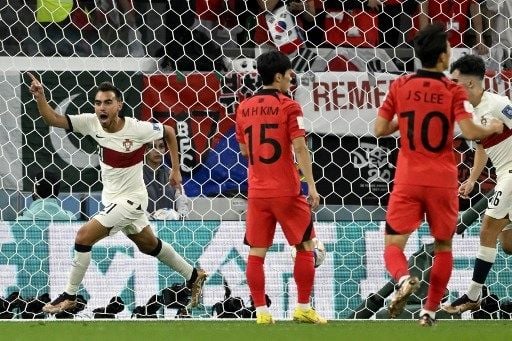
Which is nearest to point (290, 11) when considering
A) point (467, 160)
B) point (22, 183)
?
point (467, 160)

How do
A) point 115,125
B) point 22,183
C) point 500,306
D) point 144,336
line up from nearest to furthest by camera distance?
1. point 144,336
2. point 115,125
3. point 500,306
4. point 22,183

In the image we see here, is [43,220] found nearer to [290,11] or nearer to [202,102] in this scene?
[202,102]

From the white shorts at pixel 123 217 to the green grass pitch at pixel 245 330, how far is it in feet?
2.61

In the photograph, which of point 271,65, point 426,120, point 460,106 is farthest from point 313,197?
point 460,106

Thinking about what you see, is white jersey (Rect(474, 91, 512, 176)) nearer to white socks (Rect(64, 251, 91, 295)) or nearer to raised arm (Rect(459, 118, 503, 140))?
raised arm (Rect(459, 118, 503, 140))

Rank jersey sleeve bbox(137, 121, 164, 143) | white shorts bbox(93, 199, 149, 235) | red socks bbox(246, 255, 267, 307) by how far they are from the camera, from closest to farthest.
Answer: red socks bbox(246, 255, 267, 307), white shorts bbox(93, 199, 149, 235), jersey sleeve bbox(137, 121, 164, 143)

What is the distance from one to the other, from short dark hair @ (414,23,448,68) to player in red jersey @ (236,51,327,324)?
110 cm

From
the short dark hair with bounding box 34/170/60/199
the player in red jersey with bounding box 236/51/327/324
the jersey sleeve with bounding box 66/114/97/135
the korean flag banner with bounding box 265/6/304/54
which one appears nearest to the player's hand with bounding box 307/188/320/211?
the player in red jersey with bounding box 236/51/327/324

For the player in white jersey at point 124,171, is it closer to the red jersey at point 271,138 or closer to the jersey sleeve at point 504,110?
the red jersey at point 271,138

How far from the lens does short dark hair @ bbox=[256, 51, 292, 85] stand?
30.1ft


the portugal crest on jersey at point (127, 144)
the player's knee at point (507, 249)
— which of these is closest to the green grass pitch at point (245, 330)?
the player's knee at point (507, 249)

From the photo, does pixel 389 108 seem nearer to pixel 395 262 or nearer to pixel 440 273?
pixel 395 262

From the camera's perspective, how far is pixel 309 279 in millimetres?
9383

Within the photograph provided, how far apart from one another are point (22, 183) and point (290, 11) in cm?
287
